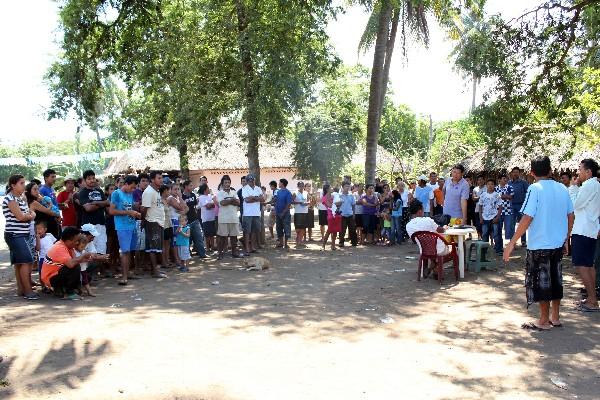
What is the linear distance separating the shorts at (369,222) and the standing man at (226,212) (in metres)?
4.37

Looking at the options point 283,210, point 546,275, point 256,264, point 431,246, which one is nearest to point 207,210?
point 283,210

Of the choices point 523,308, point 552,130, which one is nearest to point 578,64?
point 552,130

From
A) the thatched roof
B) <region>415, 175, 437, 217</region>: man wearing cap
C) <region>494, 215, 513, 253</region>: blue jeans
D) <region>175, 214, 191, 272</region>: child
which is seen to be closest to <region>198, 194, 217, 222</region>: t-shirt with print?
<region>175, 214, 191, 272</region>: child

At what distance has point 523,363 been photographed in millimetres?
5805

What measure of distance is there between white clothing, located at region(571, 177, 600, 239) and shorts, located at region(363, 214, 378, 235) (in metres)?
8.79

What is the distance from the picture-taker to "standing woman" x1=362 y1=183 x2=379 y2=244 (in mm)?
16234

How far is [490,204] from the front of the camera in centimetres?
1369

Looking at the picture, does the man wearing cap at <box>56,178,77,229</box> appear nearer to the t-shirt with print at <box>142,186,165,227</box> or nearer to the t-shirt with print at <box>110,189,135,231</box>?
the t-shirt with print at <box>110,189,135,231</box>

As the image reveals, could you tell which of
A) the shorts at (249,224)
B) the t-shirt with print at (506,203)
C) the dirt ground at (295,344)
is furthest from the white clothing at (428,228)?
the shorts at (249,224)

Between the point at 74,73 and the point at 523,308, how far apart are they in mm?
10326

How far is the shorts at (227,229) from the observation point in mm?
13391

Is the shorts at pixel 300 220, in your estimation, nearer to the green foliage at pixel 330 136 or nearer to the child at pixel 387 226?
the child at pixel 387 226

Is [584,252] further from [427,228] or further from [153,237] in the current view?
[153,237]

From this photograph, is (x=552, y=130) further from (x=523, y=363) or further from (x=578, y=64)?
(x=523, y=363)
